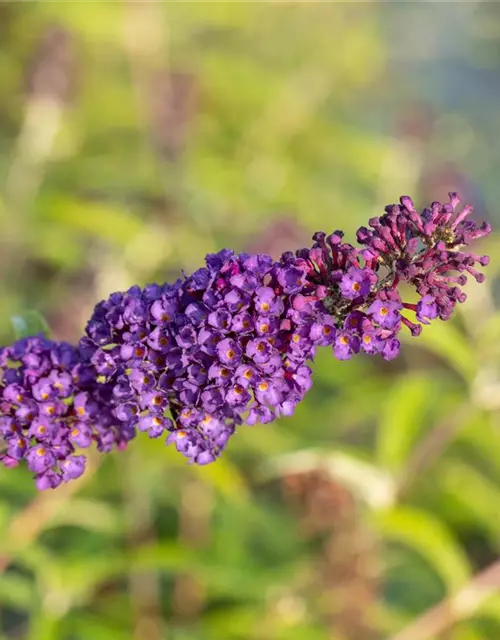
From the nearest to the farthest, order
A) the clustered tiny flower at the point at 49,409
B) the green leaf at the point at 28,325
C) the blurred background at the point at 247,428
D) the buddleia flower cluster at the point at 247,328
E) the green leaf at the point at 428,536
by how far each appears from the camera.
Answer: the buddleia flower cluster at the point at 247,328 < the clustered tiny flower at the point at 49,409 < the green leaf at the point at 28,325 < the green leaf at the point at 428,536 < the blurred background at the point at 247,428

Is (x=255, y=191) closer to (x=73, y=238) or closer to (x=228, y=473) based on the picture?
(x=73, y=238)

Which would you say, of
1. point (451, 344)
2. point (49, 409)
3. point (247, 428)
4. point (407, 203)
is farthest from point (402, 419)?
point (49, 409)

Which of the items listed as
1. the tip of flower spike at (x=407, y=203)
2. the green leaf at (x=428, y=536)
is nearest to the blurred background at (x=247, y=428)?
the green leaf at (x=428, y=536)

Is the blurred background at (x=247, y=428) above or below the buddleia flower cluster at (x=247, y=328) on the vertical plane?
above

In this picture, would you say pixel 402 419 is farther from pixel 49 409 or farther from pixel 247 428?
pixel 49 409

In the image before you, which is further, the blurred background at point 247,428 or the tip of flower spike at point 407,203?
the blurred background at point 247,428

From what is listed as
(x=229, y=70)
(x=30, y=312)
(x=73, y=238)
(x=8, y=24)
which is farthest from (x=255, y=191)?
(x=8, y=24)

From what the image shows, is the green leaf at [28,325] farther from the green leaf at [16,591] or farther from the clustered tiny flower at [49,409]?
the green leaf at [16,591]
